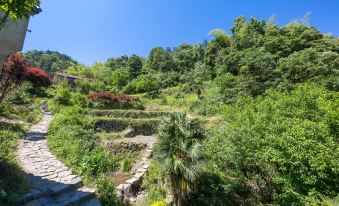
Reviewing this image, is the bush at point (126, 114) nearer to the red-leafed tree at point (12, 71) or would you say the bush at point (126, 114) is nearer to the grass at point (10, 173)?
the red-leafed tree at point (12, 71)

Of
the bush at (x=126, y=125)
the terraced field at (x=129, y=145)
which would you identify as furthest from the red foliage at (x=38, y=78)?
the bush at (x=126, y=125)

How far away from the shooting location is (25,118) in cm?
1328

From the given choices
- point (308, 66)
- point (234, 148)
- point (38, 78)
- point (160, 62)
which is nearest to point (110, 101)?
point (38, 78)

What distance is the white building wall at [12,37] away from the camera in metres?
5.48

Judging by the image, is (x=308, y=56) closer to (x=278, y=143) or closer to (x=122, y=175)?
(x=278, y=143)

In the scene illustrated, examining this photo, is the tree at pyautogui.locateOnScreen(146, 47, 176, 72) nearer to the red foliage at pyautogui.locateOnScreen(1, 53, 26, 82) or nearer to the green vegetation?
the green vegetation

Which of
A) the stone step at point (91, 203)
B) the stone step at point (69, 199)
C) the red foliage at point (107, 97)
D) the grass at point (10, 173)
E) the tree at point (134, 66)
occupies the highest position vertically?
the tree at point (134, 66)

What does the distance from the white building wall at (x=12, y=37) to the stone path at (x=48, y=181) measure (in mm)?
3328

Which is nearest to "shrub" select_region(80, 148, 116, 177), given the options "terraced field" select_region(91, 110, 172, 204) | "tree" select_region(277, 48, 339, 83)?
"terraced field" select_region(91, 110, 172, 204)

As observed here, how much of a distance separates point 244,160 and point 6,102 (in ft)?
39.4

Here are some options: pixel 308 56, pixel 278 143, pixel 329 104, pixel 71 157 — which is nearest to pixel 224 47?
pixel 308 56

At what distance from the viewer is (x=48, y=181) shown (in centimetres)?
670

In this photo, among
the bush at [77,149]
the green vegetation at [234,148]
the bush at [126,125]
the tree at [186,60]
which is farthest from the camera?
the tree at [186,60]

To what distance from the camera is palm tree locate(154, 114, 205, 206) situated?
308 inches
